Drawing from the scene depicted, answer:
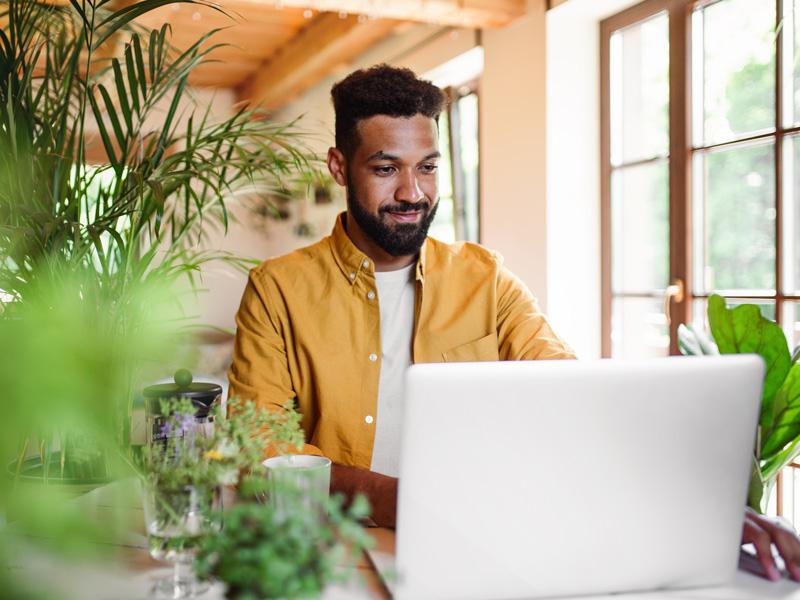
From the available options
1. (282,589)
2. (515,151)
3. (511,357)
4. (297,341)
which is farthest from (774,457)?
(515,151)

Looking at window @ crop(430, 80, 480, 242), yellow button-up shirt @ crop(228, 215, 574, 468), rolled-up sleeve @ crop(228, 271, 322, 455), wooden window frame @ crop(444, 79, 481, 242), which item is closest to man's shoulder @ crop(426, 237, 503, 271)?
yellow button-up shirt @ crop(228, 215, 574, 468)

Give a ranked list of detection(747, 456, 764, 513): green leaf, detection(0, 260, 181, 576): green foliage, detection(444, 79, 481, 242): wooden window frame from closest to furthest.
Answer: detection(0, 260, 181, 576): green foliage → detection(747, 456, 764, 513): green leaf → detection(444, 79, 481, 242): wooden window frame

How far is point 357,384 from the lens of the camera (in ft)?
5.16

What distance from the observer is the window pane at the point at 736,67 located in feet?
8.63

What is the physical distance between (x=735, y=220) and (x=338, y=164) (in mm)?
1757

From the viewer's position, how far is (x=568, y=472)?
0.72m

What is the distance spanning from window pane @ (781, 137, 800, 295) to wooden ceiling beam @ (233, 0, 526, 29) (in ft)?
4.88

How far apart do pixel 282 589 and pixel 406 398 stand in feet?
0.72

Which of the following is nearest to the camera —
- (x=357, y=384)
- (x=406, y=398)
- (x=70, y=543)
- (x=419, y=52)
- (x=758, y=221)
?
(x=70, y=543)

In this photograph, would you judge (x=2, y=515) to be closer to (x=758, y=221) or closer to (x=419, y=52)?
(x=758, y=221)

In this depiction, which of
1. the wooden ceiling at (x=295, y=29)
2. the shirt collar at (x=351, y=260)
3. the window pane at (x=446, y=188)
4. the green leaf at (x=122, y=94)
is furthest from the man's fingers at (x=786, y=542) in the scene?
the window pane at (x=446, y=188)

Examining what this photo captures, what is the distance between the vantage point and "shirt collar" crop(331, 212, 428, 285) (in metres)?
1.65

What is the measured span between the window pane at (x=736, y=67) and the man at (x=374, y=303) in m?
1.54

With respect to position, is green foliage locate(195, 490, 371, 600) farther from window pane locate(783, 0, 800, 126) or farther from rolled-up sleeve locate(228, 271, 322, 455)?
window pane locate(783, 0, 800, 126)
